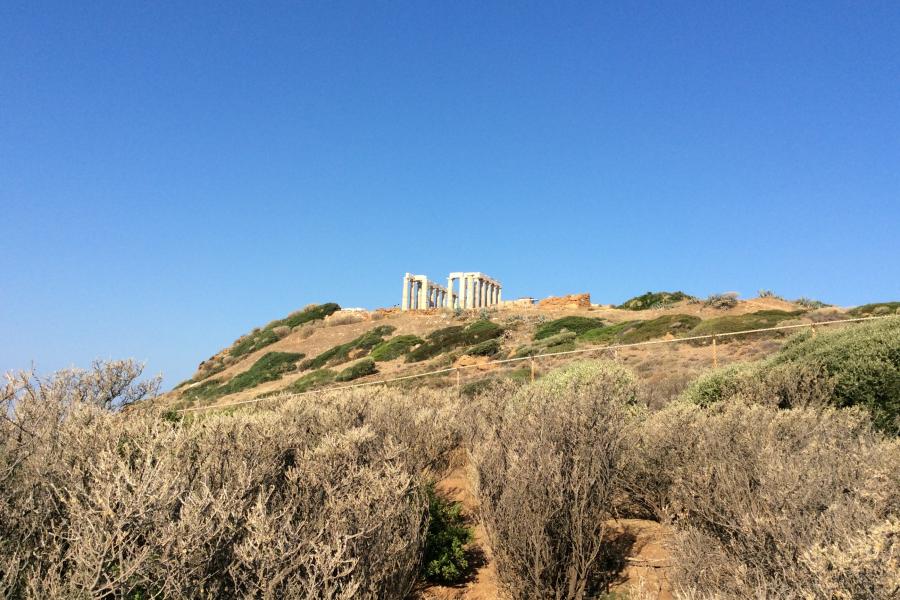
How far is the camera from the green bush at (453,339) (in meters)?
32.9

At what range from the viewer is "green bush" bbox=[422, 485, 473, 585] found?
5.36m

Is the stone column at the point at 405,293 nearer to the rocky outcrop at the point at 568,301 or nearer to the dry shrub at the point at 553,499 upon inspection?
the rocky outcrop at the point at 568,301

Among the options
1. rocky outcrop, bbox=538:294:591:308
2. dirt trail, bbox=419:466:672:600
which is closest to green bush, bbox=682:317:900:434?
dirt trail, bbox=419:466:672:600

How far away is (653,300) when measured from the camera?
4753 centimetres

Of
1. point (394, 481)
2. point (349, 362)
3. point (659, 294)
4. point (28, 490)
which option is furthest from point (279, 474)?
point (659, 294)

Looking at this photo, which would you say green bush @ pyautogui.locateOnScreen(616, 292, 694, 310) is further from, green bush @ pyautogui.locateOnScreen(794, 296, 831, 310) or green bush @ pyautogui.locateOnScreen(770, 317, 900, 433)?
green bush @ pyautogui.locateOnScreen(770, 317, 900, 433)

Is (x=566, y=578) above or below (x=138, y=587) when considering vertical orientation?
below

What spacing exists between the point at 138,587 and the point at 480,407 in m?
7.13

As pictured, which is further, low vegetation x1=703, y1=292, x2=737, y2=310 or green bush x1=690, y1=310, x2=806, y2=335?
low vegetation x1=703, y1=292, x2=737, y2=310

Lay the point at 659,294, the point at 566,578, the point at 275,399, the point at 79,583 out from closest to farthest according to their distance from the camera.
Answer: the point at 79,583 → the point at 566,578 → the point at 275,399 → the point at 659,294

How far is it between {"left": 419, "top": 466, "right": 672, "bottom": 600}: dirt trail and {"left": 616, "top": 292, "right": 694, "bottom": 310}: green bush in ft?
127

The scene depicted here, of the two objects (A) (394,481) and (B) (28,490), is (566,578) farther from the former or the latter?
(B) (28,490)

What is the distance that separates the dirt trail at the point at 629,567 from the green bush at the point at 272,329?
45.0 m

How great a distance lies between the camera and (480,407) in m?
9.80
